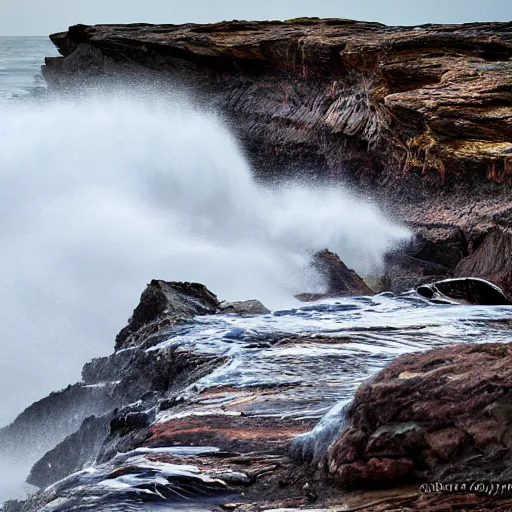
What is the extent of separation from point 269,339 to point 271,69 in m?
11.4

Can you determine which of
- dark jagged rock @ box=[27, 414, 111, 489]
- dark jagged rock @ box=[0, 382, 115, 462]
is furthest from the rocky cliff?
dark jagged rock @ box=[27, 414, 111, 489]

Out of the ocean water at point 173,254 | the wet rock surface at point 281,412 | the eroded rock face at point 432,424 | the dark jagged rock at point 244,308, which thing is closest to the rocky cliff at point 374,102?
the ocean water at point 173,254

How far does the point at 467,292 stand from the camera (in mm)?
7387

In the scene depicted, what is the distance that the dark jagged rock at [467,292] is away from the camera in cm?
714

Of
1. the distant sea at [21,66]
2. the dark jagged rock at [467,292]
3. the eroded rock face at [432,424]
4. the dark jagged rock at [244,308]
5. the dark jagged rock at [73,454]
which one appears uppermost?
the distant sea at [21,66]

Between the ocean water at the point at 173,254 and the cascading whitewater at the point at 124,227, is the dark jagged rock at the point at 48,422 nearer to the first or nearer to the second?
the ocean water at the point at 173,254

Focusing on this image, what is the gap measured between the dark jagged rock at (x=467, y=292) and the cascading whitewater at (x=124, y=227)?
8.00ft

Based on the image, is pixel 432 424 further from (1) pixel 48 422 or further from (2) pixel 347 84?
(2) pixel 347 84

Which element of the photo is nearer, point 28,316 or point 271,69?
point 28,316

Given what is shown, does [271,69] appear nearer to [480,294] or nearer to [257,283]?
[257,283]

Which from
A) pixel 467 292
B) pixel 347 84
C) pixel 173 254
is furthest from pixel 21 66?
pixel 467 292

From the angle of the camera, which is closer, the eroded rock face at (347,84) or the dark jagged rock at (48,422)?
the dark jagged rock at (48,422)

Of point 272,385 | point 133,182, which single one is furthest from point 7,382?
point 133,182

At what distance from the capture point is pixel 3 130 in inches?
606
